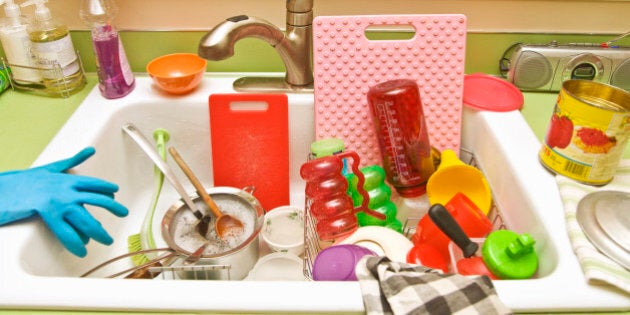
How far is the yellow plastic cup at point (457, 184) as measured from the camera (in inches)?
32.9

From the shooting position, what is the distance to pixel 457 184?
0.86m

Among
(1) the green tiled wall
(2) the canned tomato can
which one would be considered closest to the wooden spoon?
(1) the green tiled wall

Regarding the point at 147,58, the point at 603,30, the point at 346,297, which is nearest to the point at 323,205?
the point at 346,297

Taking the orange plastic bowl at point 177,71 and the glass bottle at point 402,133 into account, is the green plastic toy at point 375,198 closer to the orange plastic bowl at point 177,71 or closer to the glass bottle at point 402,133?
the glass bottle at point 402,133

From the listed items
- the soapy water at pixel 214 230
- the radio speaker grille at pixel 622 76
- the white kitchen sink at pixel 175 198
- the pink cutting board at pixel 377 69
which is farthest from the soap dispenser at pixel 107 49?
the radio speaker grille at pixel 622 76

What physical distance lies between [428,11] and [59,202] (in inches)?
31.7

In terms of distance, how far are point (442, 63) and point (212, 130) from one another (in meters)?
0.48

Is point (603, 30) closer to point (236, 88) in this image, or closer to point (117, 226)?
point (236, 88)

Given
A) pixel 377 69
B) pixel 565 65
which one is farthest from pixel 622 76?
pixel 377 69

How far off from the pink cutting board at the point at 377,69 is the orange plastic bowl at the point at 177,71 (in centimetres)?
27

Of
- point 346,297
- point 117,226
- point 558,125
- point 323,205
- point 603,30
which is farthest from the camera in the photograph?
point 603,30

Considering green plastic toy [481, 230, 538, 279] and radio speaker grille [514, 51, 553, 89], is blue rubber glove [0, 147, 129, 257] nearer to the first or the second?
green plastic toy [481, 230, 538, 279]

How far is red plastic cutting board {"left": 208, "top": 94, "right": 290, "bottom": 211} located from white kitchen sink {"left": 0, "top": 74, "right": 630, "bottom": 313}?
42mm

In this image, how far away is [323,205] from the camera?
82 centimetres
